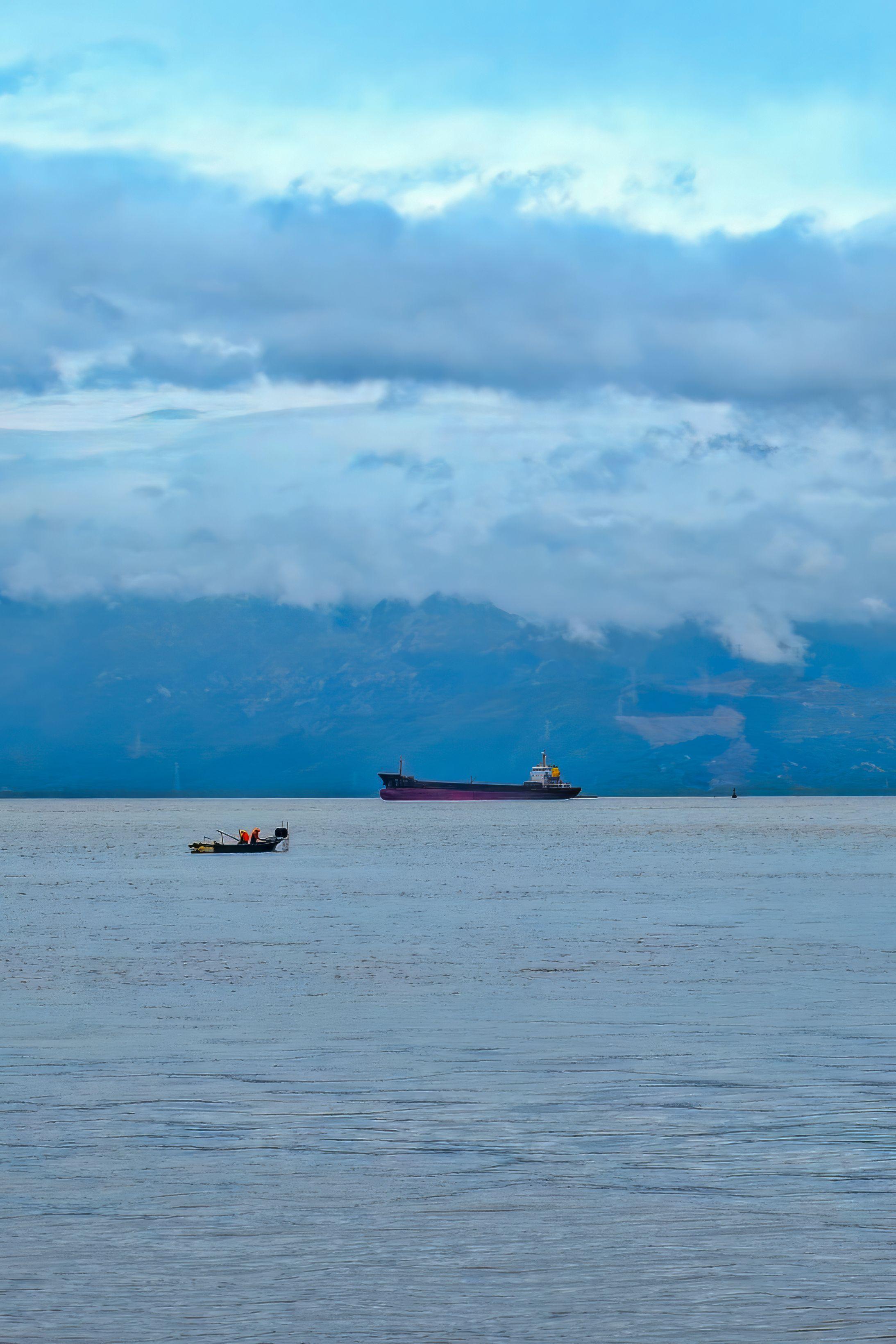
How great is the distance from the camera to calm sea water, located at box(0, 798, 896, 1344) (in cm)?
1702

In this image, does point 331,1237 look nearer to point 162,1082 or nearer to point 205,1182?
point 205,1182

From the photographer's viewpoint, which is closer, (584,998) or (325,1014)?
(325,1014)

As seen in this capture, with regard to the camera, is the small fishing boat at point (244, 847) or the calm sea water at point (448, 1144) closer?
the calm sea water at point (448, 1144)

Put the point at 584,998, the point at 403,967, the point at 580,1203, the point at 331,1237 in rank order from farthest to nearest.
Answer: the point at 403,967, the point at 584,998, the point at 580,1203, the point at 331,1237

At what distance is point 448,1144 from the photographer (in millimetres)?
24766

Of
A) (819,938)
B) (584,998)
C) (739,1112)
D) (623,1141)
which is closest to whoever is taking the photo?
(623,1141)

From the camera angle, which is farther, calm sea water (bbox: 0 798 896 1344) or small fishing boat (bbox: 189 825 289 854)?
small fishing boat (bbox: 189 825 289 854)

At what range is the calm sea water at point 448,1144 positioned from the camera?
670 inches

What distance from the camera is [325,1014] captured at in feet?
133

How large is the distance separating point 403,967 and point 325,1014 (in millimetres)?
12515

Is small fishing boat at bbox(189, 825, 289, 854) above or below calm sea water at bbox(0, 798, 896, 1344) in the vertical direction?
below

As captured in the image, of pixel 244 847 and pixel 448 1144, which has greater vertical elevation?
pixel 448 1144

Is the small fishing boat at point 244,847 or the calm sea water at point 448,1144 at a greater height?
the calm sea water at point 448,1144

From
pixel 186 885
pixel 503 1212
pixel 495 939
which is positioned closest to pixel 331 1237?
pixel 503 1212
